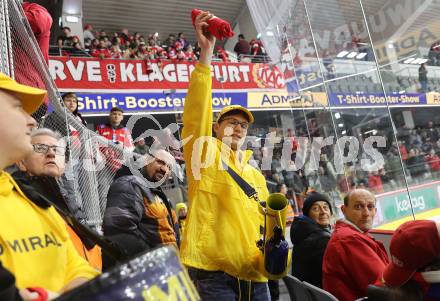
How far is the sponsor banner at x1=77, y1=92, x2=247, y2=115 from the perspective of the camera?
8.98 meters

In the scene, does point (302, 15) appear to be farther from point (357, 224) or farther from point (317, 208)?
point (357, 224)

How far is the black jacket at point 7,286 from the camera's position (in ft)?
2.08

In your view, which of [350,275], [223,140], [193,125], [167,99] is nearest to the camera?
[193,125]

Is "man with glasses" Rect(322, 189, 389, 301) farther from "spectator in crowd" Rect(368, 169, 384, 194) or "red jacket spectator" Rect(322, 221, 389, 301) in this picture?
"spectator in crowd" Rect(368, 169, 384, 194)


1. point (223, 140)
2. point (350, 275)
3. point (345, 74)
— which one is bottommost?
point (350, 275)

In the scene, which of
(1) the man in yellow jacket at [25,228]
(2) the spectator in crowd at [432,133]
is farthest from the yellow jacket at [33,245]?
(2) the spectator in crowd at [432,133]

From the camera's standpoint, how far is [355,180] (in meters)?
4.08

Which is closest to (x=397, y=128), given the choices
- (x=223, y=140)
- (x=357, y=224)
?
(x=357, y=224)

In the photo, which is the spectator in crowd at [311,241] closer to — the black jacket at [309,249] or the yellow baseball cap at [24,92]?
the black jacket at [309,249]

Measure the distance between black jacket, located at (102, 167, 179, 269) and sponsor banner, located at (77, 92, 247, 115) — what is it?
7.15m

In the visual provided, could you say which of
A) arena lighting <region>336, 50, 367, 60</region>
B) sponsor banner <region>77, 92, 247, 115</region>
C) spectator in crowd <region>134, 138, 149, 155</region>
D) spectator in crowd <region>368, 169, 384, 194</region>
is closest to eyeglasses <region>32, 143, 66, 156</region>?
spectator in crowd <region>368, 169, 384, 194</region>

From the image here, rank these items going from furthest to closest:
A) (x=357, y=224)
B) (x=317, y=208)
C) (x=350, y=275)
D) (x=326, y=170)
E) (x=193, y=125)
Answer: (x=326, y=170) < (x=317, y=208) < (x=357, y=224) < (x=350, y=275) < (x=193, y=125)

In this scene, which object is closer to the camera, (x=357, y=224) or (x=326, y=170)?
(x=357, y=224)

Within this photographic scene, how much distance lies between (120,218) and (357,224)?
4.42 feet
